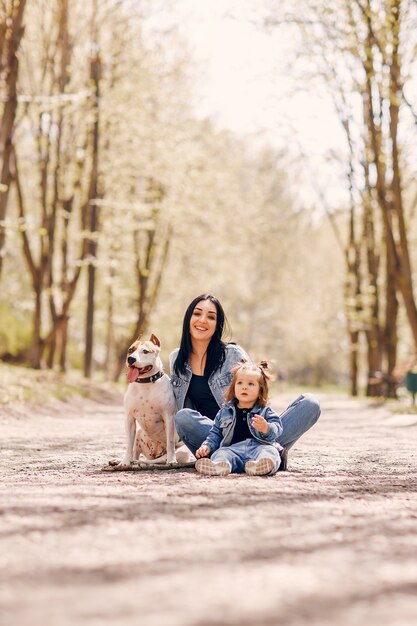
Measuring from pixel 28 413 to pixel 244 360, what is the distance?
845 cm

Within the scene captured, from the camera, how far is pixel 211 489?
5.80 m

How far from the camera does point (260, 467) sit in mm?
6672

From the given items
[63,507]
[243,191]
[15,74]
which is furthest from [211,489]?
[243,191]

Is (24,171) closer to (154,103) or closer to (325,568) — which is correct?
(154,103)

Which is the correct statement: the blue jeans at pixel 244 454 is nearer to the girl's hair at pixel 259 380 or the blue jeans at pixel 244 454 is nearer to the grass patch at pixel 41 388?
the girl's hair at pixel 259 380

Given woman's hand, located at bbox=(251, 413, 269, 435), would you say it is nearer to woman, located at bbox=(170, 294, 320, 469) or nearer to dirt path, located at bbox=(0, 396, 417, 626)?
dirt path, located at bbox=(0, 396, 417, 626)

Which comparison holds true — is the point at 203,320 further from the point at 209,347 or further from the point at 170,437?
the point at 170,437

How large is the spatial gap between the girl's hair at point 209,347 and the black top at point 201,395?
0.31 feet

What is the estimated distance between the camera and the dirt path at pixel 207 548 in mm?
3008

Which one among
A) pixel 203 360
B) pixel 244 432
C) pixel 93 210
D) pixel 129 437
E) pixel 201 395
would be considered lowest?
pixel 129 437

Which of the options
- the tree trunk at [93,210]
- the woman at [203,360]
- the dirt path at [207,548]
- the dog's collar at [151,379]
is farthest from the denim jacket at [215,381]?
the tree trunk at [93,210]

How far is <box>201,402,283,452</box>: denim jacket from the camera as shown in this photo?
22.9 ft

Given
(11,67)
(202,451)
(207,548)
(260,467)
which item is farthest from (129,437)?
(11,67)

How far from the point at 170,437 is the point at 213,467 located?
0.83m
